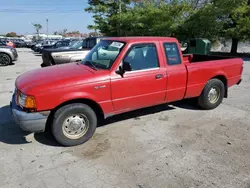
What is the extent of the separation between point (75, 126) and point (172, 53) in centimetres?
239

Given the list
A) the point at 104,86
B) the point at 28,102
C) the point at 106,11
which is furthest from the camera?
the point at 106,11

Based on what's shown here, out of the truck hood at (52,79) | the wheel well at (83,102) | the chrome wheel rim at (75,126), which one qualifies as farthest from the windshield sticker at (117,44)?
the chrome wheel rim at (75,126)

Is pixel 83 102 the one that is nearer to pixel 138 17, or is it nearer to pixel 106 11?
pixel 138 17

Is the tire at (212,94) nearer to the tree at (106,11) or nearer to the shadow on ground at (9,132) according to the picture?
the shadow on ground at (9,132)

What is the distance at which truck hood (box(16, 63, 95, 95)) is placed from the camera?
134 inches

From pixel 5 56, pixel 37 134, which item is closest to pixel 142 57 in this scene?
pixel 37 134

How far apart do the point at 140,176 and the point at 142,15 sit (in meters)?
20.3

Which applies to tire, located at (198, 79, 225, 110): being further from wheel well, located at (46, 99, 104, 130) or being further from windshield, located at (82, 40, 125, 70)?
wheel well, located at (46, 99, 104, 130)

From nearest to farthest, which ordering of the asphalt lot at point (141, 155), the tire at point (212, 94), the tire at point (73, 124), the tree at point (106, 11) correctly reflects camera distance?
the asphalt lot at point (141, 155)
the tire at point (73, 124)
the tire at point (212, 94)
the tree at point (106, 11)

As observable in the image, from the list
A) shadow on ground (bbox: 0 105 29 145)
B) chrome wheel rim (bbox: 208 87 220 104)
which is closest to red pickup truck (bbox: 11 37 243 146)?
chrome wheel rim (bbox: 208 87 220 104)

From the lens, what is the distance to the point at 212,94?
5281 millimetres

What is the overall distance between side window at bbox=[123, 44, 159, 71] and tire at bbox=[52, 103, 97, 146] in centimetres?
113

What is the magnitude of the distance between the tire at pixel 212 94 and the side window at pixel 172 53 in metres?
1.09

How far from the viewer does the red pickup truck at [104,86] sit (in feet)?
11.2
